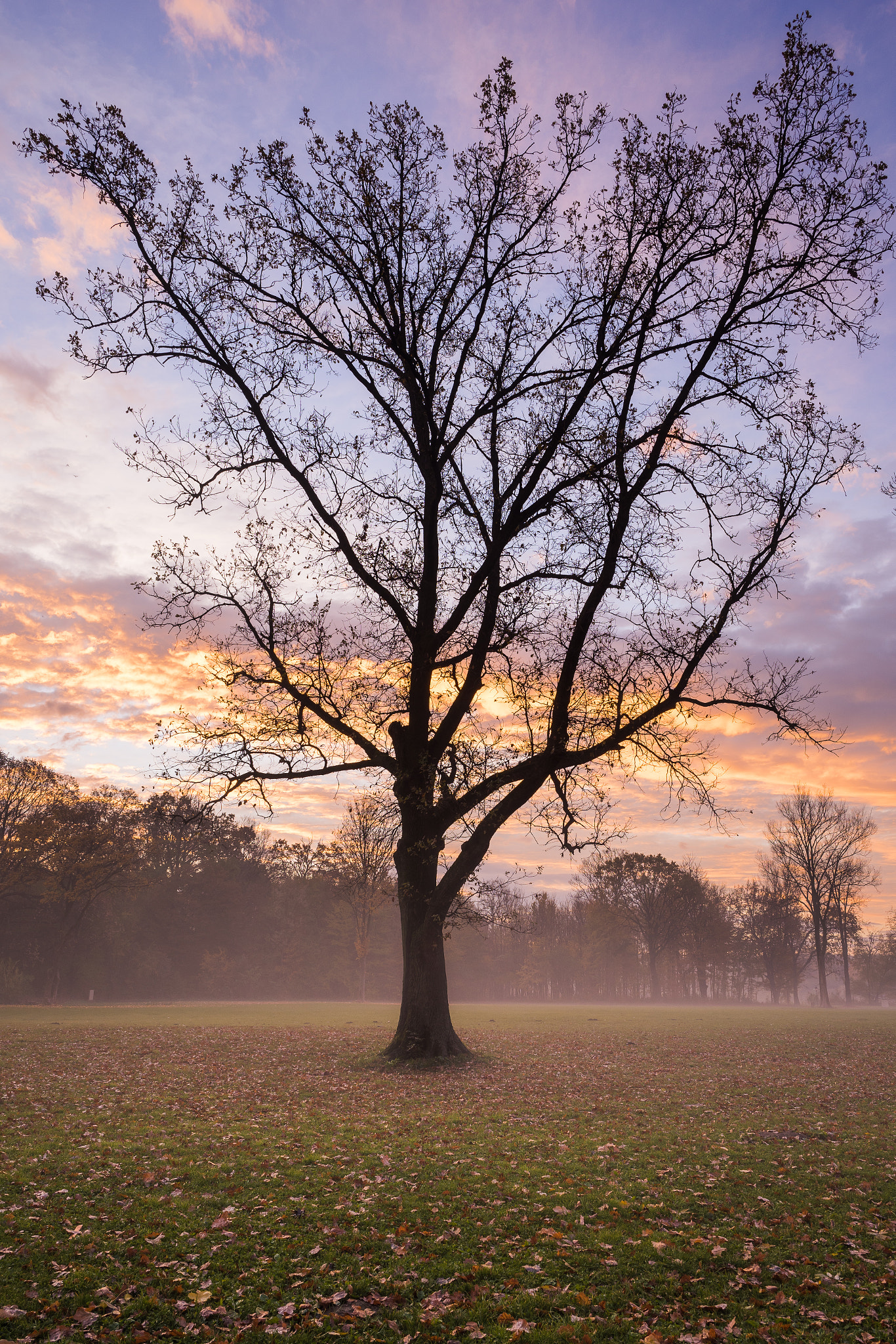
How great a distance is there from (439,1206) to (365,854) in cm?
2437

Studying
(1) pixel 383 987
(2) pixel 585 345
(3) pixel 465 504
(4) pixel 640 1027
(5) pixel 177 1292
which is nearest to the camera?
(5) pixel 177 1292

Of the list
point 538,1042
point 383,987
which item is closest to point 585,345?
point 538,1042

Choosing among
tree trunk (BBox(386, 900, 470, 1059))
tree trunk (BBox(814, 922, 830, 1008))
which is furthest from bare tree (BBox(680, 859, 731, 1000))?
tree trunk (BBox(386, 900, 470, 1059))

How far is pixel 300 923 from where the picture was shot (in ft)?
269

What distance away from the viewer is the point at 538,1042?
83.0 ft

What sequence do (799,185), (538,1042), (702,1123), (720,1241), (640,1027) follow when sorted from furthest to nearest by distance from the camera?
1. (640,1027)
2. (538,1042)
3. (799,185)
4. (702,1123)
5. (720,1241)

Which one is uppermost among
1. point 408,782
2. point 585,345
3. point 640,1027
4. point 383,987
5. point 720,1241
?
point 585,345

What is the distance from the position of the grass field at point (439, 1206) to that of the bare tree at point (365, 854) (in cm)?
574

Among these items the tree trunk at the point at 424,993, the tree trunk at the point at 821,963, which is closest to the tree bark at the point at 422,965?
the tree trunk at the point at 424,993

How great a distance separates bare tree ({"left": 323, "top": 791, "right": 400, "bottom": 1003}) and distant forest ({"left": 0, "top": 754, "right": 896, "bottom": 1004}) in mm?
346

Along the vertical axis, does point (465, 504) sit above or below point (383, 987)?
above

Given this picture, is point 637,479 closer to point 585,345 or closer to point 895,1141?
point 585,345

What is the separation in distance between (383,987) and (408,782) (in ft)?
249

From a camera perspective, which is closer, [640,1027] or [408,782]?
[408,782]
